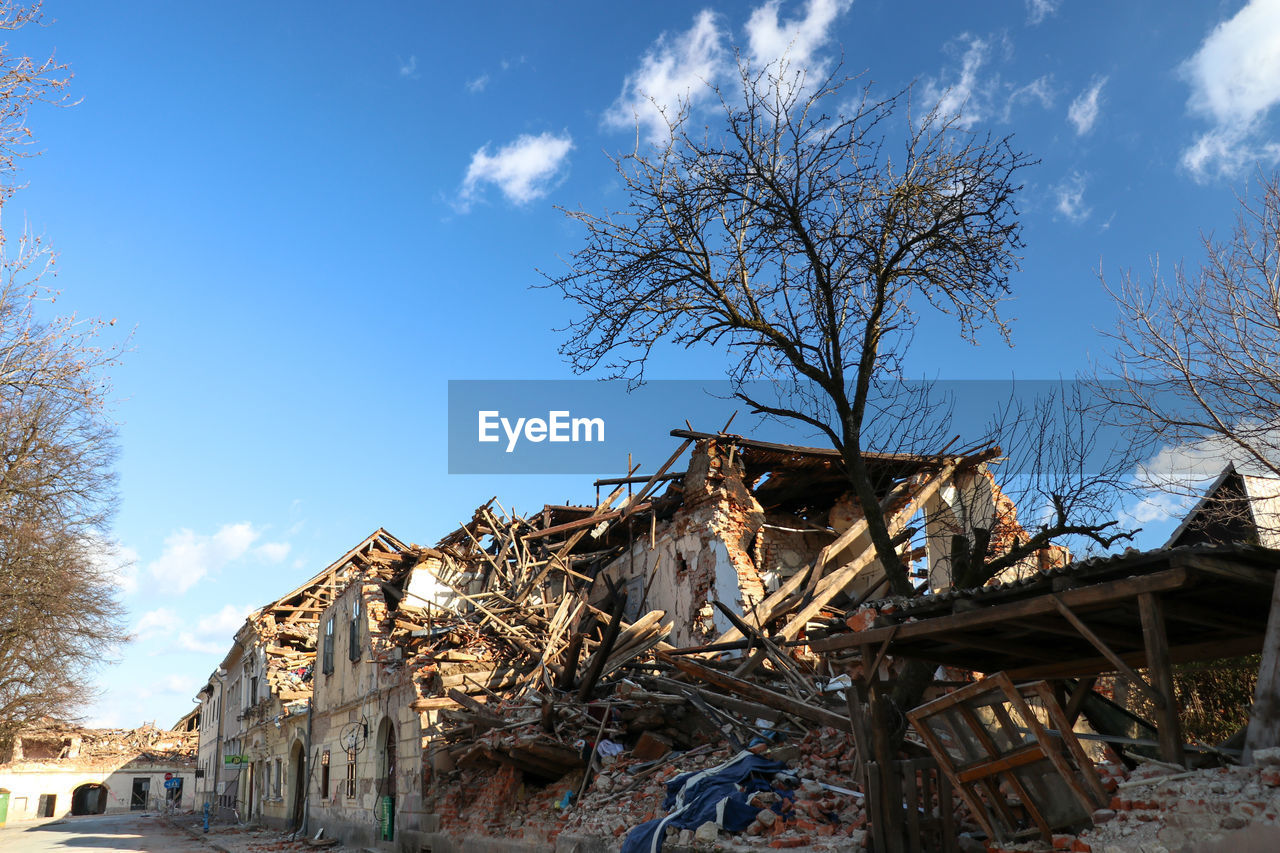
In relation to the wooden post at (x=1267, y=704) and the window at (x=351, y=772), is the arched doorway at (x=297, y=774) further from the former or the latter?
the wooden post at (x=1267, y=704)

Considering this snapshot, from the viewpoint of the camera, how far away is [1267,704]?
6.14 meters

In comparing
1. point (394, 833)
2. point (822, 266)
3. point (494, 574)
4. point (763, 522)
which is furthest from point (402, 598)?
point (822, 266)

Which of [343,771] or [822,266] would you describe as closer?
[822,266]

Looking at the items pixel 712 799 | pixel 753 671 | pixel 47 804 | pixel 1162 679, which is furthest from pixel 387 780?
pixel 47 804

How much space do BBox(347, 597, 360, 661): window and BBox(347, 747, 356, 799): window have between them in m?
2.36

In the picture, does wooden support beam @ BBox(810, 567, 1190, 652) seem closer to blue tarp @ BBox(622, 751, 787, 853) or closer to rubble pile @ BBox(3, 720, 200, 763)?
blue tarp @ BBox(622, 751, 787, 853)

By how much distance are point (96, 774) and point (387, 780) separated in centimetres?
4885

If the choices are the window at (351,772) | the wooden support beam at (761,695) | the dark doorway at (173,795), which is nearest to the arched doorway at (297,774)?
the window at (351,772)

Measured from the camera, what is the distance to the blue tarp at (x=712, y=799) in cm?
977

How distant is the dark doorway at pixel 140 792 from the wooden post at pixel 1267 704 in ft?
224

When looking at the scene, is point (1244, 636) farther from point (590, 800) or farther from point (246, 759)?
point (246, 759)

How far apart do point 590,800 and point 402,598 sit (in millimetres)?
12439

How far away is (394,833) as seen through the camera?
1881 cm

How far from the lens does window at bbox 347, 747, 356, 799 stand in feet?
73.6
